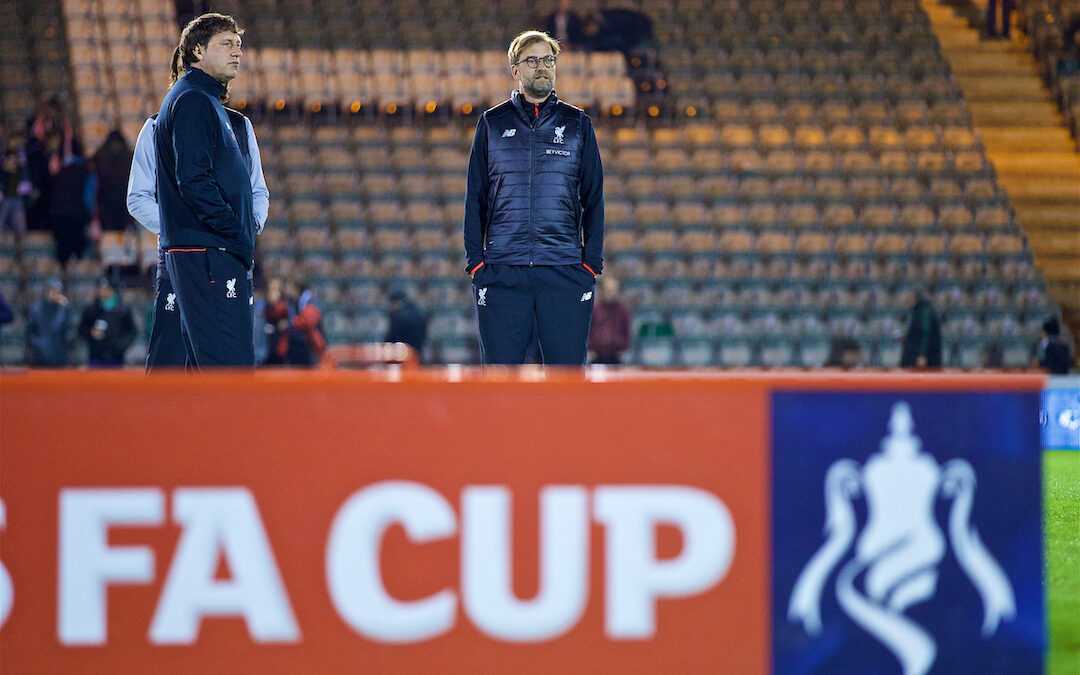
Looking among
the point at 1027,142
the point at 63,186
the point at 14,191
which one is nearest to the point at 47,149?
the point at 63,186

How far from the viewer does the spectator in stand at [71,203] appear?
1116 centimetres

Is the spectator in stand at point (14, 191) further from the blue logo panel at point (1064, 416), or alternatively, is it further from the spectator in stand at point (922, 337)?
the blue logo panel at point (1064, 416)

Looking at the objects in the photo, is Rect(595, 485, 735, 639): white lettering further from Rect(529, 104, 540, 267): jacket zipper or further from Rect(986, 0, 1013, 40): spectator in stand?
Rect(986, 0, 1013, 40): spectator in stand

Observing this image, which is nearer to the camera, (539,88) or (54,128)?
(539,88)

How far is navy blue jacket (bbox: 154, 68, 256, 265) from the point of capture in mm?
3504

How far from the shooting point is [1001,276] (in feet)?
40.4

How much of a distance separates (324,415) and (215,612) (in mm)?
368

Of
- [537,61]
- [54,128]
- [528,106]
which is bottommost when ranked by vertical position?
[528,106]

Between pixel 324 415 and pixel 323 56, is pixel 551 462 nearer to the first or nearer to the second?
pixel 324 415

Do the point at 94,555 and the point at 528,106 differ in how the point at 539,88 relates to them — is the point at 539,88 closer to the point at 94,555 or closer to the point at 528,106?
the point at 528,106

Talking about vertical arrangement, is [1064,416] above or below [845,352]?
below

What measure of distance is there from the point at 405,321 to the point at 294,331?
1023mm

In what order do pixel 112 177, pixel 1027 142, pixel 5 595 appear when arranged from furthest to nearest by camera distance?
1. pixel 1027 142
2. pixel 112 177
3. pixel 5 595

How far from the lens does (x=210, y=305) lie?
3531mm
